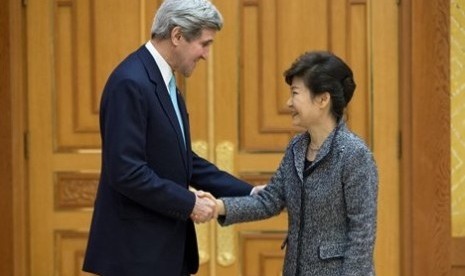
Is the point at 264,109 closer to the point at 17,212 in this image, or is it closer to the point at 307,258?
the point at 17,212

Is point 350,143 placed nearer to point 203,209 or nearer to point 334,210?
point 334,210

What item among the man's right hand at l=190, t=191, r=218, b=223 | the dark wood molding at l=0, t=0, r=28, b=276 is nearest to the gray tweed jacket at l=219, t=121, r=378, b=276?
the man's right hand at l=190, t=191, r=218, b=223

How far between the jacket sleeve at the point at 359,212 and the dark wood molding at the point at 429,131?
4.64 ft

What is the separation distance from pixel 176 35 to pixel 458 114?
1.69 meters

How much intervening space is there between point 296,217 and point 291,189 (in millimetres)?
98

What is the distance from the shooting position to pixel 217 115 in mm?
4230

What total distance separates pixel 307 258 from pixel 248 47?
1.63 meters

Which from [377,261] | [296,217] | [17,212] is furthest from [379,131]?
[17,212]

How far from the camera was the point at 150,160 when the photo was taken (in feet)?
9.53

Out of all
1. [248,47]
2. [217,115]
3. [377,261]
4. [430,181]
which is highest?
[248,47]

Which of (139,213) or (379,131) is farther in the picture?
(379,131)

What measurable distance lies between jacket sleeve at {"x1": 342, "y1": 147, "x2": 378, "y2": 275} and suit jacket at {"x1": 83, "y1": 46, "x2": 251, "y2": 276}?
50 centimetres

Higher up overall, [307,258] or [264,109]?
[264,109]

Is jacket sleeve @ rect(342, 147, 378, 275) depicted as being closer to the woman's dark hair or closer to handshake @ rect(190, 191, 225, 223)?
the woman's dark hair
